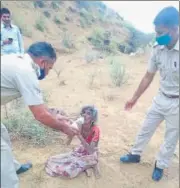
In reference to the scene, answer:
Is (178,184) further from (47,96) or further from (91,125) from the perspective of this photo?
(47,96)

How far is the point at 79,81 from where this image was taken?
332 inches

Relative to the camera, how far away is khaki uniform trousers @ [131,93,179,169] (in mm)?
3721

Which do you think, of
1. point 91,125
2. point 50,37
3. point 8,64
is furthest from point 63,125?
Answer: point 50,37

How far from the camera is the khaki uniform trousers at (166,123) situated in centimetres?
372

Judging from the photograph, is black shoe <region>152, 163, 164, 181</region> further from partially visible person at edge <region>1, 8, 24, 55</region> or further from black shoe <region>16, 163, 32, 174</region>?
partially visible person at edge <region>1, 8, 24, 55</region>

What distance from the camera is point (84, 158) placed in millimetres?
3977

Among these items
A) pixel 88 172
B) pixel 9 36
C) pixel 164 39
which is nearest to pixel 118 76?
pixel 9 36

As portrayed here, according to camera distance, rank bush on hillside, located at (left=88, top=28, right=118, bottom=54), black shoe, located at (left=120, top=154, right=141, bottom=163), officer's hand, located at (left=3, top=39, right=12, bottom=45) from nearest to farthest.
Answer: black shoe, located at (left=120, top=154, right=141, bottom=163) < officer's hand, located at (left=3, top=39, right=12, bottom=45) < bush on hillside, located at (left=88, top=28, right=118, bottom=54)

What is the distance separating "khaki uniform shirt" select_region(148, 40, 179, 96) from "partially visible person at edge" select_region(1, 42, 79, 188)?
119 centimetres

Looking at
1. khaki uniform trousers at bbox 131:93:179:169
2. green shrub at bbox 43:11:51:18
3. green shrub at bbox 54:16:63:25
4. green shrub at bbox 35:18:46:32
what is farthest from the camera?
green shrub at bbox 43:11:51:18

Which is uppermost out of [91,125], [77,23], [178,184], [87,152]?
[77,23]

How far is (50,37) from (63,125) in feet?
53.6

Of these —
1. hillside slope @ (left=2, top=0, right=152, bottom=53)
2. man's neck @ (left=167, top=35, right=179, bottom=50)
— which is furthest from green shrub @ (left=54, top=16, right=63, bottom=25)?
man's neck @ (left=167, top=35, right=179, bottom=50)

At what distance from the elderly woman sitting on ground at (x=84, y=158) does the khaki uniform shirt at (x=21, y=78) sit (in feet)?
3.99
